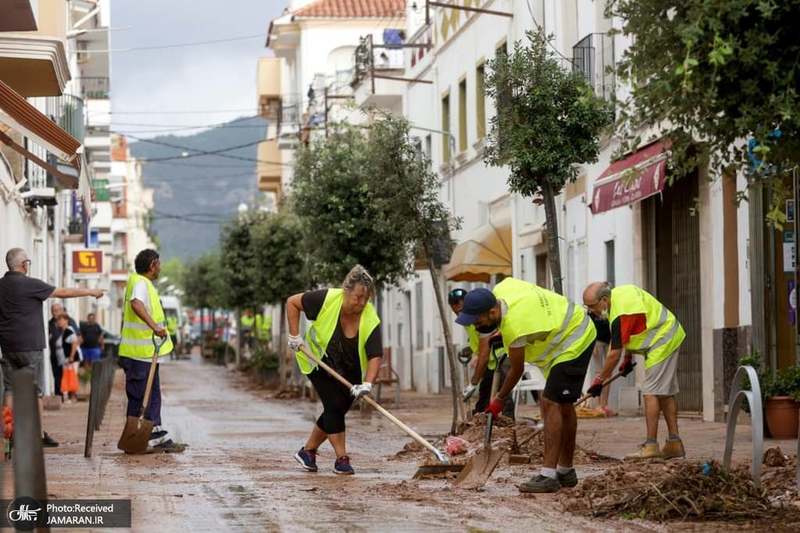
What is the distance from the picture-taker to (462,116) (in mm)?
36969

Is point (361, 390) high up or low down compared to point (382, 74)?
down

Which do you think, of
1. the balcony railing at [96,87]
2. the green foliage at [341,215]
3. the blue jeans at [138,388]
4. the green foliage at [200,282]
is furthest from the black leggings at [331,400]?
the green foliage at [200,282]

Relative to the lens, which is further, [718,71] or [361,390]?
[361,390]

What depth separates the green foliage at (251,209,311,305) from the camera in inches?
1850

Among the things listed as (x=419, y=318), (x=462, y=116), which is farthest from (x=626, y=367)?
(x=419, y=318)

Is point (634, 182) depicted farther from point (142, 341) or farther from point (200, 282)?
point (200, 282)

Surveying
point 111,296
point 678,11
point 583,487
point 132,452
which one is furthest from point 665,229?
point 111,296

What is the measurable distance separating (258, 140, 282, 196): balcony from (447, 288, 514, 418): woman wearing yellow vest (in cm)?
5234

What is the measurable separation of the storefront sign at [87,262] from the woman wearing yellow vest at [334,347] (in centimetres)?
3350

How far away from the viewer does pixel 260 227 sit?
48188 mm

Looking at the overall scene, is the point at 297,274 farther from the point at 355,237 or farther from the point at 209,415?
the point at 209,415

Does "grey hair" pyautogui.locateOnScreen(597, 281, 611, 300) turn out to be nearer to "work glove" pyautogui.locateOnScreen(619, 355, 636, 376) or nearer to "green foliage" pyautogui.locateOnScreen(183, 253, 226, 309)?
"work glove" pyautogui.locateOnScreen(619, 355, 636, 376)

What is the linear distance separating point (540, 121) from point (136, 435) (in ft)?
18.6

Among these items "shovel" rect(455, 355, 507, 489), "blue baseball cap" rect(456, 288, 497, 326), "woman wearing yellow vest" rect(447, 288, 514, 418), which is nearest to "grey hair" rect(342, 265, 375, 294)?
"shovel" rect(455, 355, 507, 489)
